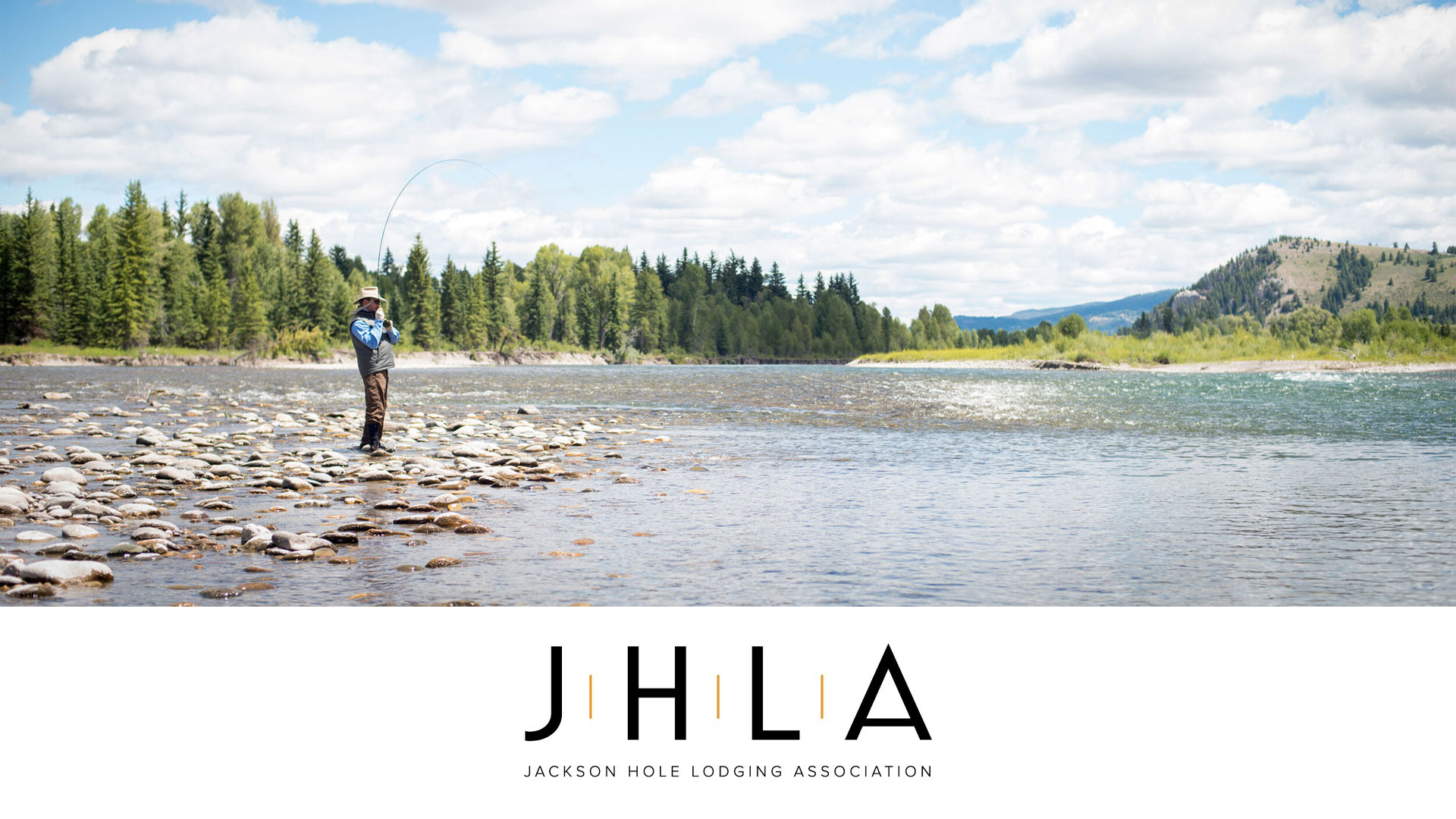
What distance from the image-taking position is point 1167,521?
32.2ft

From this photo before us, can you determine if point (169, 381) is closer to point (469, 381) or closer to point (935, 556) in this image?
point (469, 381)

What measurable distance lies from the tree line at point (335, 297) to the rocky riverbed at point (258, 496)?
17.6ft

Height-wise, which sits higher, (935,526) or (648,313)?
(648,313)

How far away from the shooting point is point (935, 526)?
9.39m

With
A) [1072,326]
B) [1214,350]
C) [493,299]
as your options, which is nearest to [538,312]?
[493,299]

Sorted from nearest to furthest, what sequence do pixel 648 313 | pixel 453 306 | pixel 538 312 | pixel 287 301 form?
1. pixel 287 301
2. pixel 453 306
3. pixel 538 312
4. pixel 648 313

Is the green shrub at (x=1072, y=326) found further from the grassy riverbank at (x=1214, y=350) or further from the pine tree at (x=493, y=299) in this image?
the pine tree at (x=493, y=299)
